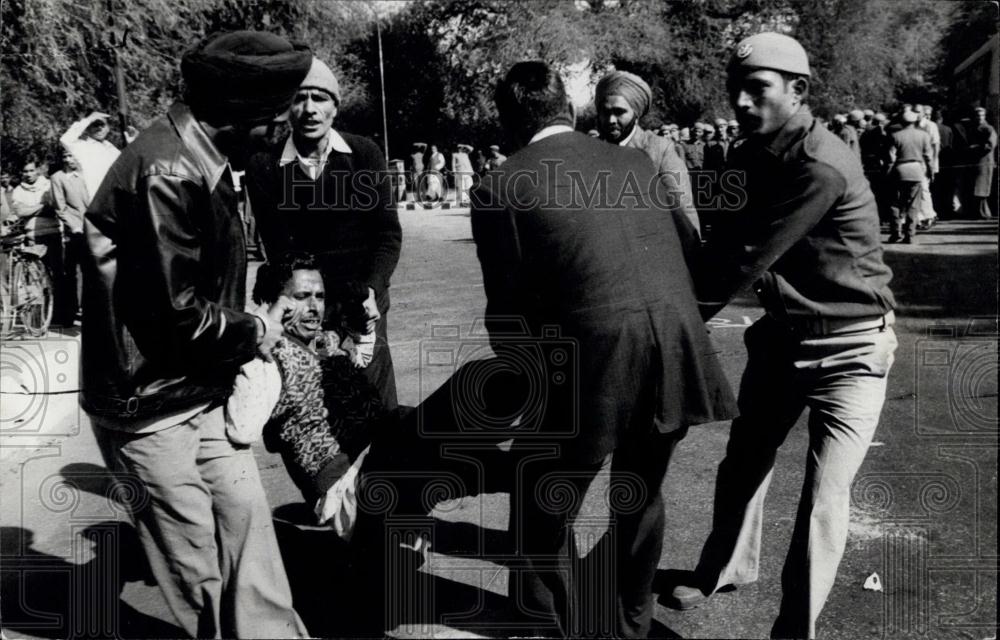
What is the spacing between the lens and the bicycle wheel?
27.3 feet

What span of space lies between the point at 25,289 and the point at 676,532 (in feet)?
22.4

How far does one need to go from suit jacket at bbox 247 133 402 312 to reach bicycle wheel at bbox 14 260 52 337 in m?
5.49

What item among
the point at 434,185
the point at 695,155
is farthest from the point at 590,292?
Result: the point at 434,185

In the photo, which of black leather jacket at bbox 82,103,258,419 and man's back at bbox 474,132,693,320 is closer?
black leather jacket at bbox 82,103,258,419

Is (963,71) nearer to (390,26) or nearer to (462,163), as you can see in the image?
(462,163)

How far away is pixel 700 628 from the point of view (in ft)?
11.1

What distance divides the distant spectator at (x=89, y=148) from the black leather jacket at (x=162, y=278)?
595 cm

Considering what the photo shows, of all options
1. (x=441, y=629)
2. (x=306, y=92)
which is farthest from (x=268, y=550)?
(x=306, y=92)

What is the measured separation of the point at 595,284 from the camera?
2.84 metres

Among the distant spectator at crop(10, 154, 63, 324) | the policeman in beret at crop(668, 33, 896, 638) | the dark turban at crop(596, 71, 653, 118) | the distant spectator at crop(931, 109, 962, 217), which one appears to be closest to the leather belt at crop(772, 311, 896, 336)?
the policeman in beret at crop(668, 33, 896, 638)

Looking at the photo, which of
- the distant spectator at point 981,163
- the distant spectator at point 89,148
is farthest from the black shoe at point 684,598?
the distant spectator at point 981,163

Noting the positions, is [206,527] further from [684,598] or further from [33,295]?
[33,295]

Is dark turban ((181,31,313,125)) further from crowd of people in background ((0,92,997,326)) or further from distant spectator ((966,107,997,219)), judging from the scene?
distant spectator ((966,107,997,219))

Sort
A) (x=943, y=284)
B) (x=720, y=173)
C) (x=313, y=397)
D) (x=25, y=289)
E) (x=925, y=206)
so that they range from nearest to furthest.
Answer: (x=313, y=397)
(x=720, y=173)
(x=25, y=289)
(x=943, y=284)
(x=925, y=206)
